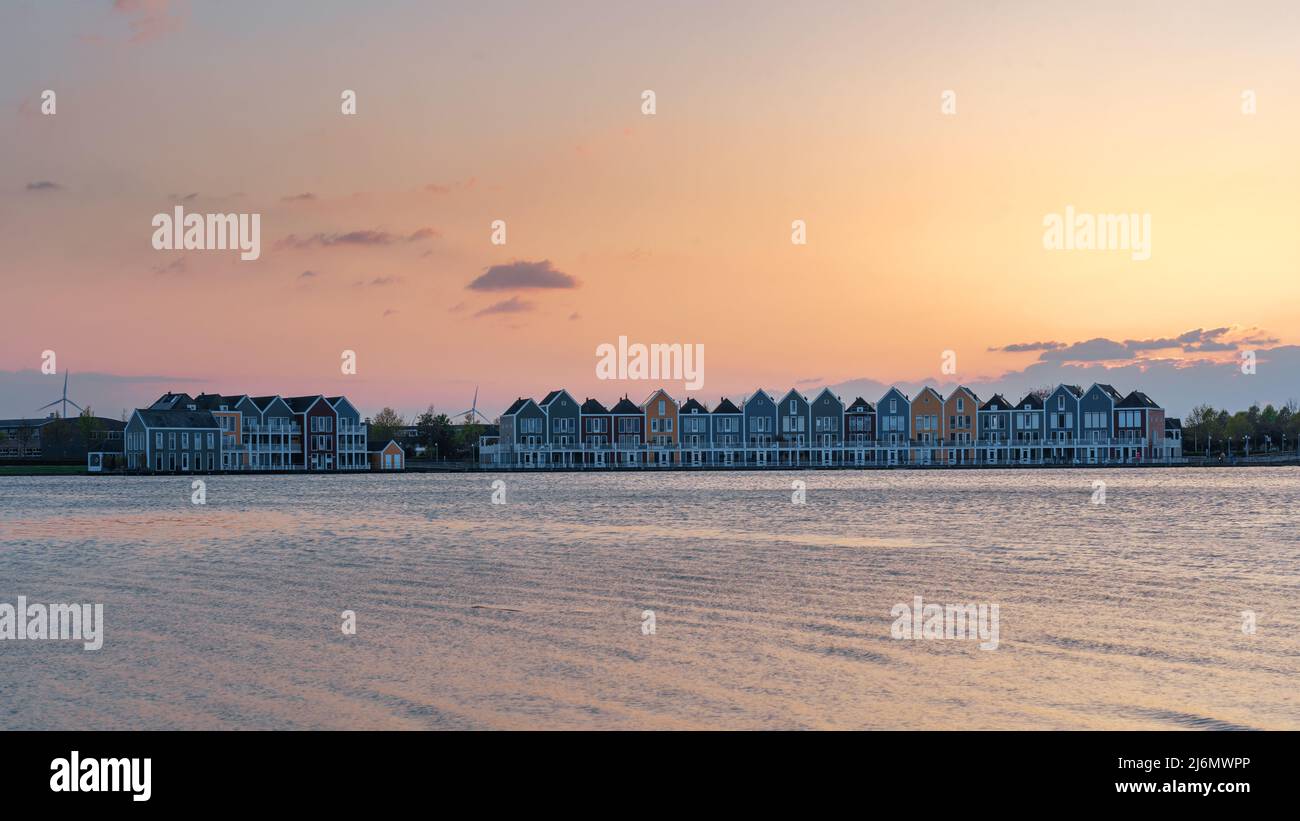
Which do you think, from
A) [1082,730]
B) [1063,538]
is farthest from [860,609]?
[1063,538]

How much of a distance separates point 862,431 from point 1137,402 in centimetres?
3208

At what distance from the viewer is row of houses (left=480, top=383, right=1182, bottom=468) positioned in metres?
127

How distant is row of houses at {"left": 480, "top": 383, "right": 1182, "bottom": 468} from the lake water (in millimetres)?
94375

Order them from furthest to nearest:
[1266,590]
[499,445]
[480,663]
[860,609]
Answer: [499,445], [1266,590], [860,609], [480,663]

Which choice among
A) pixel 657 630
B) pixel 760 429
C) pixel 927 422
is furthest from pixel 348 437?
pixel 657 630

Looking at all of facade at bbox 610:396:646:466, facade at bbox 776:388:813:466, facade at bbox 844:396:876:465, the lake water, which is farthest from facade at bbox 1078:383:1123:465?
the lake water

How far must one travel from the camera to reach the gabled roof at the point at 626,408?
127 meters

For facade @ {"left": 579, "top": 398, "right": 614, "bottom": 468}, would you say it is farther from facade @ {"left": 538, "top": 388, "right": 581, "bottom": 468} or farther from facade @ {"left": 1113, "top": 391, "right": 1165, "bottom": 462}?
facade @ {"left": 1113, "top": 391, "right": 1165, "bottom": 462}

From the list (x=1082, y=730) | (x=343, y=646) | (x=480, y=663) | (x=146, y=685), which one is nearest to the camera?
(x=1082, y=730)

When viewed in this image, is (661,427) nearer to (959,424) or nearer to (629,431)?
(629,431)

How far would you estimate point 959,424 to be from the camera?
424ft

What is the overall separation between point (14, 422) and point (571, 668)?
590 ft

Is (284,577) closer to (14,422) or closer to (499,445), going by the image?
(499,445)
